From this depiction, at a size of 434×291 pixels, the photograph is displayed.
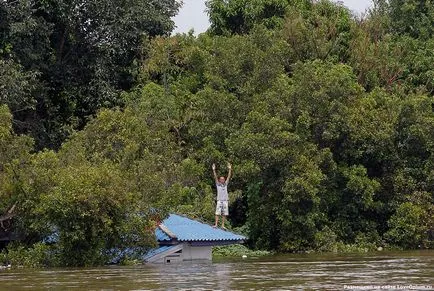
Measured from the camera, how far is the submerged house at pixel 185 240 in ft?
66.1

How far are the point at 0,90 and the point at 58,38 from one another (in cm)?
580

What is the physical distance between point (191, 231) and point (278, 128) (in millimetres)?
6873

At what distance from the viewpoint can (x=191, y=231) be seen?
68.2 ft

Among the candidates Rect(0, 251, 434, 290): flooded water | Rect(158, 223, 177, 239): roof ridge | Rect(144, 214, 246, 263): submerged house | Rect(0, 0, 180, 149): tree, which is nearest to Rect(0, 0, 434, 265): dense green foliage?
Rect(0, 0, 180, 149): tree

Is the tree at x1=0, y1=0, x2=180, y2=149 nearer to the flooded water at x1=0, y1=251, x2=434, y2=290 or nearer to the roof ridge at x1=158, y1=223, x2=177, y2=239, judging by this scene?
the roof ridge at x1=158, y1=223, x2=177, y2=239

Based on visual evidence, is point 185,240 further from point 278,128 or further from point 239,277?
point 278,128

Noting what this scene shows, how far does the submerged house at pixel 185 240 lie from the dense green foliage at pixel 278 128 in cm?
83

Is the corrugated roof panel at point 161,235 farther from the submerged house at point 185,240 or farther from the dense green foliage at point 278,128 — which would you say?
the dense green foliage at point 278,128

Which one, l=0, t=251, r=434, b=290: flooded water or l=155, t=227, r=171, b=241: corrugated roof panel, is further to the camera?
l=155, t=227, r=171, b=241: corrugated roof panel

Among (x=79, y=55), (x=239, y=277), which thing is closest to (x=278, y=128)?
(x=79, y=55)

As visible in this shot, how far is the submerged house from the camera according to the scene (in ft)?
66.1

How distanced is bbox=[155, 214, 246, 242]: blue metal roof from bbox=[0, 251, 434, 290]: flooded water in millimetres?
2362

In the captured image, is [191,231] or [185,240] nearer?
[185,240]

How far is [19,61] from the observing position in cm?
3059
